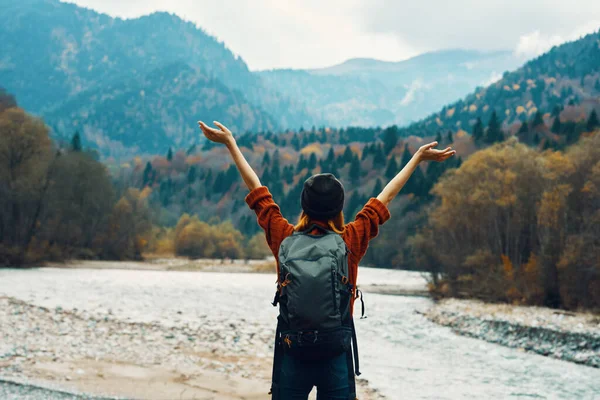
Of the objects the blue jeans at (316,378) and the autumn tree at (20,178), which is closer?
the blue jeans at (316,378)

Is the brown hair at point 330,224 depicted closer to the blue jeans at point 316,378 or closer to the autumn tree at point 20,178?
the blue jeans at point 316,378

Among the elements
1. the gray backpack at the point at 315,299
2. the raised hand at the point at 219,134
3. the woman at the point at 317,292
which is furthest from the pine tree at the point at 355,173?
the gray backpack at the point at 315,299

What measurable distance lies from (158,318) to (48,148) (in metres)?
27.2

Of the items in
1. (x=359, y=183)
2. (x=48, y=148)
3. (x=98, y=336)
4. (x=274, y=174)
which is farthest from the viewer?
(x=274, y=174)

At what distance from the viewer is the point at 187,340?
17.3 metres

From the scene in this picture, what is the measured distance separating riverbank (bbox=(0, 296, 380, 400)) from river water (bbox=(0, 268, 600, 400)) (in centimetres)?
177

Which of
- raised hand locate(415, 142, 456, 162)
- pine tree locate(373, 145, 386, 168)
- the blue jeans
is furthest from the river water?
pine tree locate(373, 145, 386, 168)

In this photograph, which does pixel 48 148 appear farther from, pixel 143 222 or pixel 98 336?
pixel 98 336

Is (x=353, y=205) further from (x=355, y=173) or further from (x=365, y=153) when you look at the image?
(x=365, y=153)

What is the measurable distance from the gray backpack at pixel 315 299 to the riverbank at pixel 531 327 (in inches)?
715

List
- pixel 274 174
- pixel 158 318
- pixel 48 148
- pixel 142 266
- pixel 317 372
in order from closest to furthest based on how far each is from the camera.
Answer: pixel 317 372 → pixel 158 318 → pixel 48 148 → pixel 142 266 → pixel 274 174

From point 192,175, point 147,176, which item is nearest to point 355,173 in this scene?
point 192,175

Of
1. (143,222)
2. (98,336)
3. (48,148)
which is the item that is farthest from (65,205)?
(98,336)

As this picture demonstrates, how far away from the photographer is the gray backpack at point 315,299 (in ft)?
11.1
